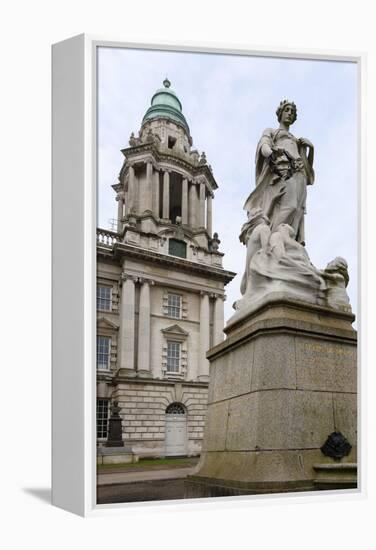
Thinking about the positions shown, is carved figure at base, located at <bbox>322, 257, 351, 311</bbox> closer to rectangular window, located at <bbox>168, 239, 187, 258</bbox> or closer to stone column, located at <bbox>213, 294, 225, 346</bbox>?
stone column, located at <bbox>213, 294, 225, 346</bbox>

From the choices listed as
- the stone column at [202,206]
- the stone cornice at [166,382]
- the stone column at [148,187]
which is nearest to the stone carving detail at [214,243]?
the stone column at [202,206]

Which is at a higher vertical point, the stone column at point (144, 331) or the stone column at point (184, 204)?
the stone column at point (184, 204)

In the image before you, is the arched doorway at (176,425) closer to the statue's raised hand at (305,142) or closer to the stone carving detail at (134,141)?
the stone carving detail at (134,141)

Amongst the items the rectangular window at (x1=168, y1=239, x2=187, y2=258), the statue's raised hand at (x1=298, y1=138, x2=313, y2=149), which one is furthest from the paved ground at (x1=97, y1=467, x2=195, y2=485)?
the rectangular window at (x1=168, y1=239, x2=187, y2=258)

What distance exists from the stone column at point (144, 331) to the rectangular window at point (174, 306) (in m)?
0.89

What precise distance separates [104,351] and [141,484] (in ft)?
8.58

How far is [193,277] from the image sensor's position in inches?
739

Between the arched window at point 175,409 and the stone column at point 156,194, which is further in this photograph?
the stone column at point 156,194

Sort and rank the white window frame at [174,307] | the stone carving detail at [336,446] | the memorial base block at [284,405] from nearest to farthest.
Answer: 1. the memorial base block at [284,405]
2. the stone carving detail at [336,446]
3. the white window frame at [174,307]

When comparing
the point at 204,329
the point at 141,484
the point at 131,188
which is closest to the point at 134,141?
the point at 131,188

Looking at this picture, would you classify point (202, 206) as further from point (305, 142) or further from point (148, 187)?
point (305, 142)

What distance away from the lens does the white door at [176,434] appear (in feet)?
45.8

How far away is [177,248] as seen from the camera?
766 inches

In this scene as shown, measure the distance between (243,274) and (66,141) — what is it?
3810 millimetres
